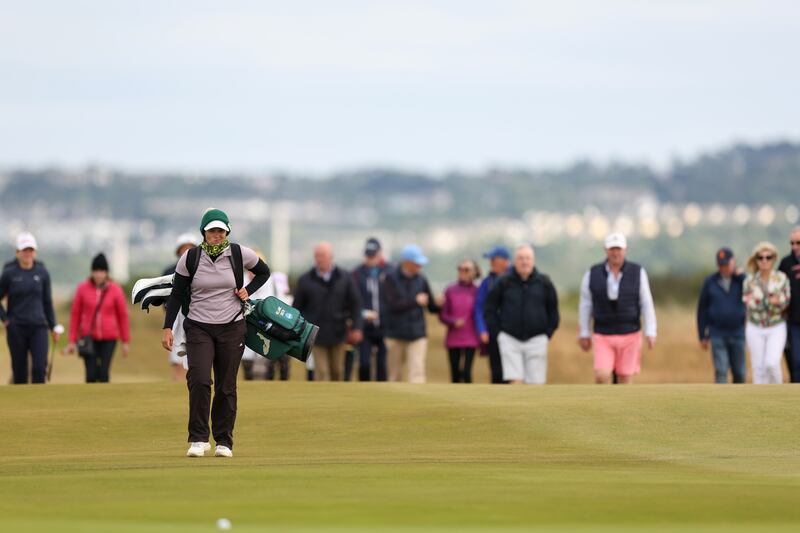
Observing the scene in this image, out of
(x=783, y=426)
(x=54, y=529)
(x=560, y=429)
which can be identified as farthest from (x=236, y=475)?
(x=783, y=426)

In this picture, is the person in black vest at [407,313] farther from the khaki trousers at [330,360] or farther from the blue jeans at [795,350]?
the blue jeans at [795,350]

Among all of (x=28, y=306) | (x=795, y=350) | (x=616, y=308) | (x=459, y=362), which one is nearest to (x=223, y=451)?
(x=616, y=308)

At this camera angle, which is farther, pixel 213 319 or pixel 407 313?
pixel 407 313

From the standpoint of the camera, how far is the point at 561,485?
13.1 metres

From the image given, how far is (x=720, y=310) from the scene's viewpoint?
24438 millimetres

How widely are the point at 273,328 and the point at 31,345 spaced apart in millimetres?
8458

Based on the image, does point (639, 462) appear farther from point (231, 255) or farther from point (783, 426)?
point (231, 255)

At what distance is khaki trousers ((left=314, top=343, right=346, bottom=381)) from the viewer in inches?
1023

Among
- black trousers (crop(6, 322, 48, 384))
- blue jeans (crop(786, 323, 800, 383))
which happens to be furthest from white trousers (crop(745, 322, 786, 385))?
black trousers (crop(6, 322, 48, 384))

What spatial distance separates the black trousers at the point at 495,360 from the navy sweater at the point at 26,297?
18.2 feet

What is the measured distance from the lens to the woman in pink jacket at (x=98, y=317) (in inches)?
961

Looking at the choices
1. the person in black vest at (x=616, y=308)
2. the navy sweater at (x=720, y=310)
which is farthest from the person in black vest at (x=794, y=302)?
the person in black vest at (x=616, y=308)

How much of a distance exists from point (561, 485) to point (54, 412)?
7.61 meters

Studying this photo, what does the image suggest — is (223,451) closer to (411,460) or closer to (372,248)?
(411,460)
